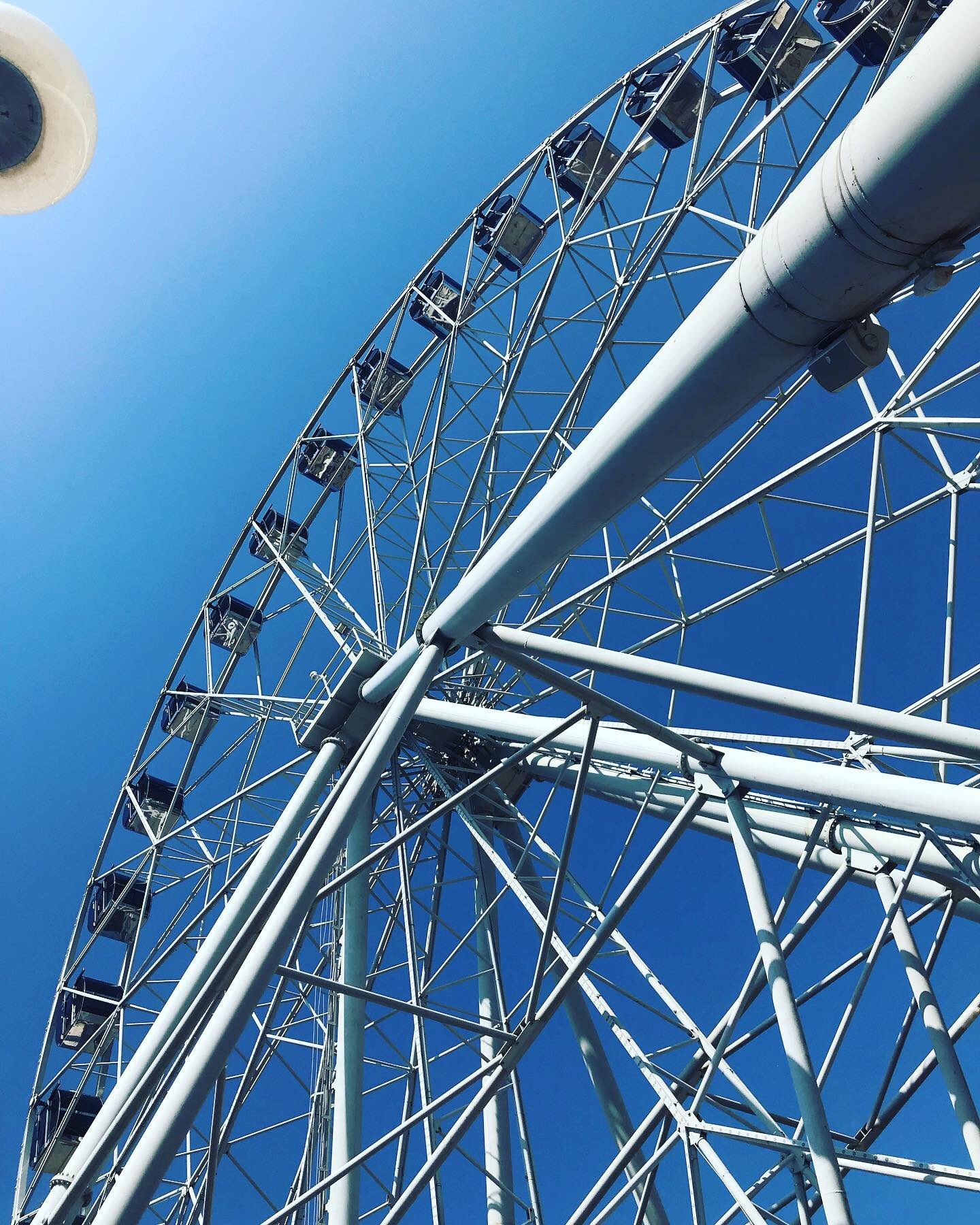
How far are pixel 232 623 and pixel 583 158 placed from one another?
12209 millimetres

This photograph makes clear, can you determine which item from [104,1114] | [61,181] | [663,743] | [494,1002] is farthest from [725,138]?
[104,1114]

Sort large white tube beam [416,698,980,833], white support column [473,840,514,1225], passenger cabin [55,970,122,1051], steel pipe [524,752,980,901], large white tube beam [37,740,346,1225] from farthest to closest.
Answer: passenger cabin [55,970,122,1051] → white support column [473,840,514,1225] → steel pipe [524,752,980,901] → large white tube beam [37,740,346,1225] → large white tube beam [416,698,980,833]

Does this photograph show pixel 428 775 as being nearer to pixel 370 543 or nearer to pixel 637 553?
pixel 370 543

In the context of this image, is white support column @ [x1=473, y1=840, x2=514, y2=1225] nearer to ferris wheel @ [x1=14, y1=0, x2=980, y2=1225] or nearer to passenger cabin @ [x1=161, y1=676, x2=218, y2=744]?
ferris wheel @ [x1=14, y1=0, x2=980, y2=1225]

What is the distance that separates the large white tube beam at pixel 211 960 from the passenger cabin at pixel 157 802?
10257mm

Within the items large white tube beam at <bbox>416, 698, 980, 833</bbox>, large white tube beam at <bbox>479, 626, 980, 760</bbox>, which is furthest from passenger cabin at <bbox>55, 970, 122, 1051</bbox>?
large white tube beam at <bbox>479, 626, 980, 760</bbox>

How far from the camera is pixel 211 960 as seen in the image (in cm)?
1177

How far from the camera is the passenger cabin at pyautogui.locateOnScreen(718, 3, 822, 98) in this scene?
15.2 meters

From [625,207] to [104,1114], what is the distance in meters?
21.2

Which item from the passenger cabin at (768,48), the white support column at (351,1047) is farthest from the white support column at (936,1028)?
the passenger cabin at (768,48)

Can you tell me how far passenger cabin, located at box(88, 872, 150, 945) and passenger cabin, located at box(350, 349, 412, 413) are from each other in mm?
11530

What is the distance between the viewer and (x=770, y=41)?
1545cm

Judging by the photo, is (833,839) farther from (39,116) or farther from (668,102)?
(668,102)

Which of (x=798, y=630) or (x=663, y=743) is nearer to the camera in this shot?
(x=663, y=743)
